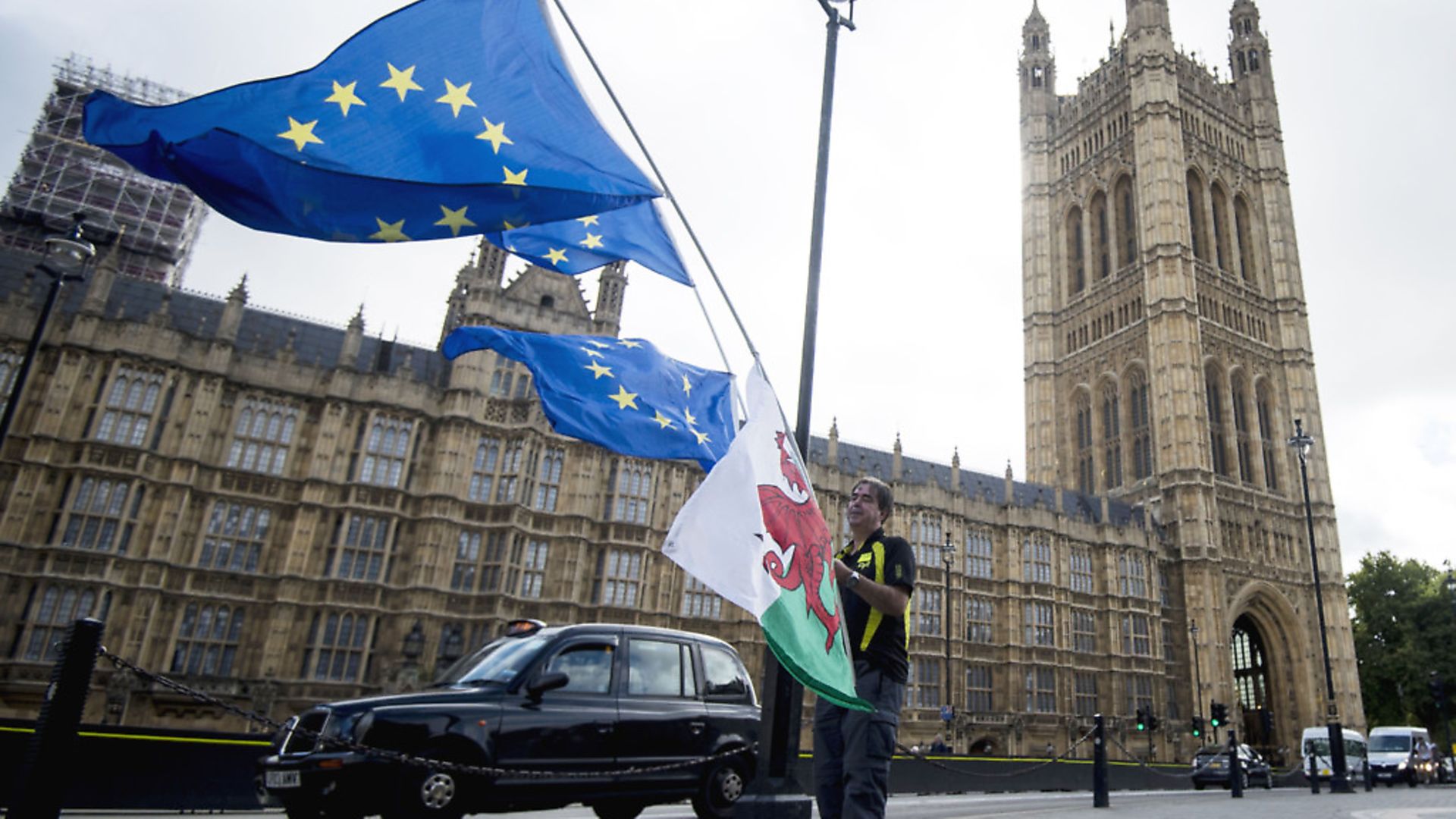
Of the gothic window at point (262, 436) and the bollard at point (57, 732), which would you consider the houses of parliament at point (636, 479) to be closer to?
the gothic window at point (262, 436)

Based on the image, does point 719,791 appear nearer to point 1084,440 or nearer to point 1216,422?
point 1216,422

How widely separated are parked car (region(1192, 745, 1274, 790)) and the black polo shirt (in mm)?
26159

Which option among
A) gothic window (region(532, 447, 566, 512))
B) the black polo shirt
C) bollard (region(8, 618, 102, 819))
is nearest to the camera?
bollard (region(8, 618, 102, 819))

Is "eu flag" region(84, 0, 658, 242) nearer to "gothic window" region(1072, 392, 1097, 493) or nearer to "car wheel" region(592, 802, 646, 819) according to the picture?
"car wheel" region(592, 802, 646, 819)

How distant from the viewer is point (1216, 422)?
5631 centimetres

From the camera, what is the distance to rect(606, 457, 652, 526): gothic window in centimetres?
3080

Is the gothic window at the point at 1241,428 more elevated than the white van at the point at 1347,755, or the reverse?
the gothic window at the point at 1241,428

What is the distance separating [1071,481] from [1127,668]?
1916cm

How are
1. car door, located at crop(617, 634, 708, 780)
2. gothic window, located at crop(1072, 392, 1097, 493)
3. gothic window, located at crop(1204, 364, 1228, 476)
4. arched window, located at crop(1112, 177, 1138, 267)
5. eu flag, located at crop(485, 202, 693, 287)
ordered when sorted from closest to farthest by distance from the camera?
car door, located at crop(617, 634, 708, 780), eu flag, located at crop(485, 202, 693, 287), gothic window, located at crop(1204, 364, 1228, 476), gothic window, located at crop(1072, 392, 1097, 493), arched window, located at crop(1112, 177, 1138, 267)

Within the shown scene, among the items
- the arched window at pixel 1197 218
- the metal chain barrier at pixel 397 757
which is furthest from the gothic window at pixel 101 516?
the arched window at pixel 1197 218

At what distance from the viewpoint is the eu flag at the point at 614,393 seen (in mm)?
9695

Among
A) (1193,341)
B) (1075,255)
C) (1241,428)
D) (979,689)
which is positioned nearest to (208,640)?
(979,689)

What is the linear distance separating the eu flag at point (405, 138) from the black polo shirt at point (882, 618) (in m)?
3.36

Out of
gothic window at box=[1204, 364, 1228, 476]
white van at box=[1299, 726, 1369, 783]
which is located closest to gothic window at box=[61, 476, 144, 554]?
white van at box=[1299, 726, 1369, 783]
